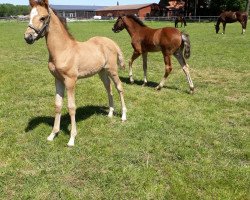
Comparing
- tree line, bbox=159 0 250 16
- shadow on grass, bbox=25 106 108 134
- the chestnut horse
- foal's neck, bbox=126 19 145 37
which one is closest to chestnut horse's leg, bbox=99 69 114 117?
shadow on grass, bbox=25 106 108 134

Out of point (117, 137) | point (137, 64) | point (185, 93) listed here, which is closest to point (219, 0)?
point (137, 64)

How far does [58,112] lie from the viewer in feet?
22.1

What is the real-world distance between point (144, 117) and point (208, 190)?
334 centimetres

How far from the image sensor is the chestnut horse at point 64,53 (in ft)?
18.7

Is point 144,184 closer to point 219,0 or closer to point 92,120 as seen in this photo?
point 92,120

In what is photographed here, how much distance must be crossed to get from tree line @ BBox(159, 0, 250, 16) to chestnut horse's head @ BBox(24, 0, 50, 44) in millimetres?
56948

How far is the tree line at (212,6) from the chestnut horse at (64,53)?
5569cm

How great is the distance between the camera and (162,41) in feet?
33.9

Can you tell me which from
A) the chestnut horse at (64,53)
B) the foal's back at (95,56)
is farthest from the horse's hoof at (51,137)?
the foal's back at (95,56)

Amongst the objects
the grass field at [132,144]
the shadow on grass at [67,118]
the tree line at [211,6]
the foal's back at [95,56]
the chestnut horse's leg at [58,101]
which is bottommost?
the grass field at [132,144]

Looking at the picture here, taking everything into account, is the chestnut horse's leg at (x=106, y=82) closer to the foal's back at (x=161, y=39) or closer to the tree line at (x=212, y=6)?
the foal's back at (x=161, y=39)

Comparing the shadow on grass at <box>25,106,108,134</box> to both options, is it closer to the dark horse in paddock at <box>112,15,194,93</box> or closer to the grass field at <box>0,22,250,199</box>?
the grass field at <box>0,22,250,199</box>

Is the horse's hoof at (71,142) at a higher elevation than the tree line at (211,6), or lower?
lower

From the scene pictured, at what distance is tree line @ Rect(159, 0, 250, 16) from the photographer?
60.9 meters
